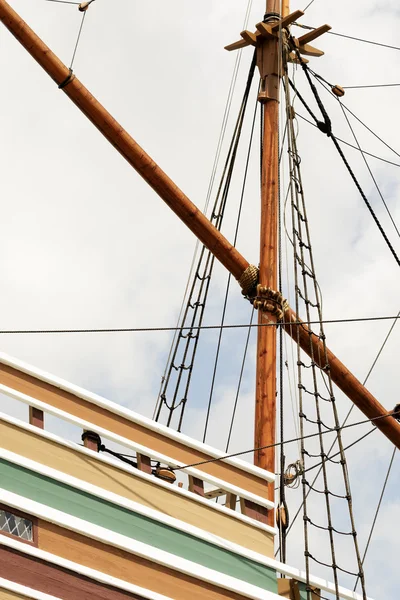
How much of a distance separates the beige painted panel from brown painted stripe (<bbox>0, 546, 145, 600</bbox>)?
Answer: 0.73 m

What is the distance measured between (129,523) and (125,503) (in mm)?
141

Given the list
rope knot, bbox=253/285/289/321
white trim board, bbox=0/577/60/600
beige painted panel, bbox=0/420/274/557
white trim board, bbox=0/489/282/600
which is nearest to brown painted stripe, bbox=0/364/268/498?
beige painted panel, bbox=0/420/274/557

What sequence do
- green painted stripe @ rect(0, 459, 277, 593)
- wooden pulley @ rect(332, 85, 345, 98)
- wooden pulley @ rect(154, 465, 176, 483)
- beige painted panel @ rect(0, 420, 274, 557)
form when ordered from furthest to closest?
wooden pulley @ rect(332, 85, 345, 98) → wooden pulley @ rect(154, 465, 176, 483) → beige painted panel @ rect(0, 420, 274, 557) → green painted stripe @ rect(0, 459, 277, 593)

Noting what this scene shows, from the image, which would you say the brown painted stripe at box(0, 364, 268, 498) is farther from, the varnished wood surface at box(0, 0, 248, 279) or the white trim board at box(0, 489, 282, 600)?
the varnished wood surface at box(0, 0, 248, 279)

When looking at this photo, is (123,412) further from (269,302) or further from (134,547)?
(269,302)

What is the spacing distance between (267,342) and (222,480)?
3058 mm

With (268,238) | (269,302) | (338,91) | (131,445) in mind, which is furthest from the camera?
(338,91)

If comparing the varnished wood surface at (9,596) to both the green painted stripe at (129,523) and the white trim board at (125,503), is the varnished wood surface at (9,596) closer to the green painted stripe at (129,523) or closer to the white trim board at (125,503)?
the green painted stripe at (129,523)

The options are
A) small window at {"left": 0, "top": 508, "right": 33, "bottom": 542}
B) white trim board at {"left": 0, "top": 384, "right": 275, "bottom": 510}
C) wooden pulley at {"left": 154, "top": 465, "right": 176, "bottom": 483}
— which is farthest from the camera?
wooden pulley at {"left": 154, "top": 465, "right": 176, "bottom": 483}

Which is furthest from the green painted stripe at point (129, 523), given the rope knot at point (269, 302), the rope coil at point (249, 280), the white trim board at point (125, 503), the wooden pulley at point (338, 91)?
the wooden pulley at point (338, 91)

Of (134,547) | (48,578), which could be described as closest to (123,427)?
(134,547)

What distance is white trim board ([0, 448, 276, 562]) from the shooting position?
715 centimetres

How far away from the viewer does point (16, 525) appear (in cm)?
692

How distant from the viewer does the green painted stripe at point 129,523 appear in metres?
7.12
